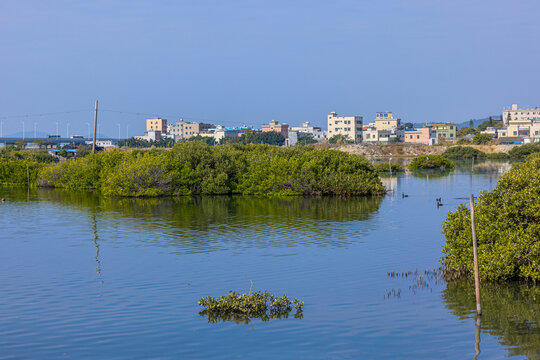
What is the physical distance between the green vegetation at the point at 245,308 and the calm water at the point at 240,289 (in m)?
0.48

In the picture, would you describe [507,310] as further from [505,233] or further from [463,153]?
[463,153]

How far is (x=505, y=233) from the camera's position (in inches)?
869

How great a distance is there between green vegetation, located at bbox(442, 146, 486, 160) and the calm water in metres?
116

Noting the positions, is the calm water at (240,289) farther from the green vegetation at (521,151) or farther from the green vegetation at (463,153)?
the green vegetation at (463,153)

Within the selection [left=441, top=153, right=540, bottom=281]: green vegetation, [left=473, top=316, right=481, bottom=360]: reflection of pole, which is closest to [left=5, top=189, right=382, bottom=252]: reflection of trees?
[left=441, top=153, right=540, bottom=281]: green vegetation

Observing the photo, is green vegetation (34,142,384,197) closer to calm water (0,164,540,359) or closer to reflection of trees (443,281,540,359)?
calm water (0,164,540,359)

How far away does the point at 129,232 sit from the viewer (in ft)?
123

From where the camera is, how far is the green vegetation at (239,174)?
60.1 metres

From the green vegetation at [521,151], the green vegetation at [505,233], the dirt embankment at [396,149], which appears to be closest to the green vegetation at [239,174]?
the green vegetation at [505,233]

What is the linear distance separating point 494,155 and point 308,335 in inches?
5529

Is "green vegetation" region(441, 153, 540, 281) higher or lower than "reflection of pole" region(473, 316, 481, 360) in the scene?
higher

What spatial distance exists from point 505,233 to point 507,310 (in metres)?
3.55

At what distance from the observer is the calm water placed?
1650cm

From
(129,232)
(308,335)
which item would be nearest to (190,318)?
(308,335)
